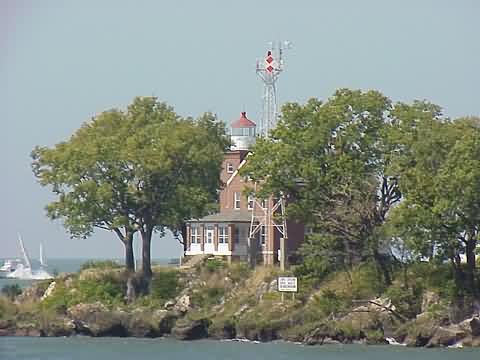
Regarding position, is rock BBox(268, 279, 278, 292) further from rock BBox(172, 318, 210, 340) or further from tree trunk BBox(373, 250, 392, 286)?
tree trunk BBox(373, 250, 392, 286)

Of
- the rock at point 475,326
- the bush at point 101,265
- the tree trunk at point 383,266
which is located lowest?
the rock at point 475,326

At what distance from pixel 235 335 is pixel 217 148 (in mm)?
13451

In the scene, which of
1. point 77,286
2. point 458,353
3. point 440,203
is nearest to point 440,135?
point 440,203

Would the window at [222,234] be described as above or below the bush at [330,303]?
above

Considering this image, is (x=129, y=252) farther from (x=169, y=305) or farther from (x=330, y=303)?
(x=330, y=303)

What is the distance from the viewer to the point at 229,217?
9894 centimetres

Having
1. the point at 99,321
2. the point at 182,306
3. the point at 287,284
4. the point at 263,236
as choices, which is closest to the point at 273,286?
the point at 287,284

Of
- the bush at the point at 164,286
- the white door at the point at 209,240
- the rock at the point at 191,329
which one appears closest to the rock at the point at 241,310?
the rock at the point at 191,329

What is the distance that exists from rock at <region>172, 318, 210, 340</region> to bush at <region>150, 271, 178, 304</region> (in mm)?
3568

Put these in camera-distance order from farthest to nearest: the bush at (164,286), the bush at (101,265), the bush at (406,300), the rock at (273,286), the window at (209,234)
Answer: the window at (209,234) < the bush at (101,265) < the bush at (164,286) < the rock at (273,286) < the bush at (406,300)

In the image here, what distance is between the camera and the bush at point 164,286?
9188cm

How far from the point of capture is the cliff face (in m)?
82.2

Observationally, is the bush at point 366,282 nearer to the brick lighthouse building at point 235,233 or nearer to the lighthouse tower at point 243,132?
the brick lighthouse building at point 235,233

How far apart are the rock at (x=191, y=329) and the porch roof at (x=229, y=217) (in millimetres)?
11492
